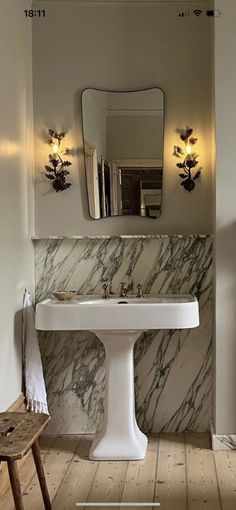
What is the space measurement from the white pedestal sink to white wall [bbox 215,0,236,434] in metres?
0.22

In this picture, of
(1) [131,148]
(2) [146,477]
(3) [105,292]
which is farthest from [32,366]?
(1) [131,148]

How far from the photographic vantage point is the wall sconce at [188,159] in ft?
13.5

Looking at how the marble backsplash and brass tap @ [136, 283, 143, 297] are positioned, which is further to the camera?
the marble backsplash

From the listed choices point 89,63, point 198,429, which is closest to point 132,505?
point 198,429

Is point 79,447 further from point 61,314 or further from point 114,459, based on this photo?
point 61,314

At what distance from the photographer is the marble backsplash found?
415 centimetres

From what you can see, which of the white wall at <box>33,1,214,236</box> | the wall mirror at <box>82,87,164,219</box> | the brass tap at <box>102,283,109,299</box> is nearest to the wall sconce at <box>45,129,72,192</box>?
the white wall at <box>33,1,214,236</box>

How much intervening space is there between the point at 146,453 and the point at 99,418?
1.61ft

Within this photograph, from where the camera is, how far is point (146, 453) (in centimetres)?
378

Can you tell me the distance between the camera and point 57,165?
13.7ft

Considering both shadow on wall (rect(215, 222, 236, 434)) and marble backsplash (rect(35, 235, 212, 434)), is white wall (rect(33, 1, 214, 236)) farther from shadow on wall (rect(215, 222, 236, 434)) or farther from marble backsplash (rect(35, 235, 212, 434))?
shadow on wall (rect(215, 222, 236, 434))

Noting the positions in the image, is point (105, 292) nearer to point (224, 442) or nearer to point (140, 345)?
point (140, 345)

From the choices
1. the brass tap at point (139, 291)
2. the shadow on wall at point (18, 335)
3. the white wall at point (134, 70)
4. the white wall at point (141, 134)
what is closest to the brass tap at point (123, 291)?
the brass tap at point (139, 291)

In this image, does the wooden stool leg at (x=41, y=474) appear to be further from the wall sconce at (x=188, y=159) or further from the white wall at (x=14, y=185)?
the wall sconce at (x=188, y=159)
